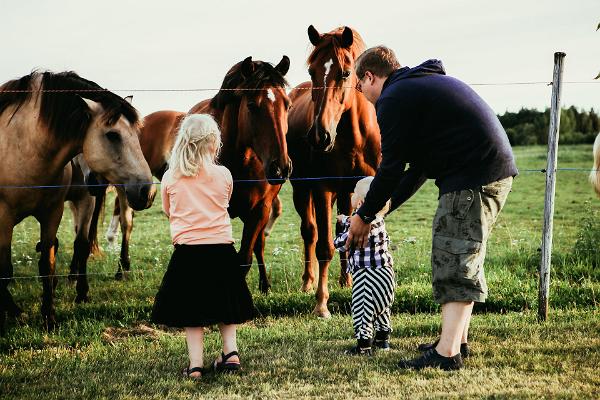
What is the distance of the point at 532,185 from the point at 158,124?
14.3 m

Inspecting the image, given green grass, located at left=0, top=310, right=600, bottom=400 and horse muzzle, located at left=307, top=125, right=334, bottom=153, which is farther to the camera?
horse muzzle, located at left=307, top=125, right=334, bottom=153

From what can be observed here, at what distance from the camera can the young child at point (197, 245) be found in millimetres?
4277

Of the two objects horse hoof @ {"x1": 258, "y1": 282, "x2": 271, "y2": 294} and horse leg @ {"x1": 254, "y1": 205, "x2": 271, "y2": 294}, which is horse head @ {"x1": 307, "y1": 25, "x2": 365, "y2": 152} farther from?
horse hoof @ {"x1": 258, "y1": 282, "x2": 271, "y2": 294}

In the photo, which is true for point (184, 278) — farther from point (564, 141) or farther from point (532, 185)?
point (564, 141)

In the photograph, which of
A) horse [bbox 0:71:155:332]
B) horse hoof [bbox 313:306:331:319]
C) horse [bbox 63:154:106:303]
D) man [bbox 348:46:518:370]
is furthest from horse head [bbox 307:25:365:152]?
horse [bbox 63:154:106:303]

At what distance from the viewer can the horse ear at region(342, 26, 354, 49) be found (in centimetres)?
621

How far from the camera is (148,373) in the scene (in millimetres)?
4477

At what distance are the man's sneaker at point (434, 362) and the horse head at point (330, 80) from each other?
7.57 feet

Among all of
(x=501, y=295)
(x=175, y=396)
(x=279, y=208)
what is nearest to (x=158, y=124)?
(x=279, y=208)

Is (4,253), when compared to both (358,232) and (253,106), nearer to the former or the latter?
(253,106)

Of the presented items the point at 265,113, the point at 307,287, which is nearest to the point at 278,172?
the point at 265,113

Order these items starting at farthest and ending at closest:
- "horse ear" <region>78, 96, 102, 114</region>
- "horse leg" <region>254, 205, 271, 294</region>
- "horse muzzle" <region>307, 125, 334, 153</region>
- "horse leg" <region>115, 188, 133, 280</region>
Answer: "horse leg" <region>115, 188, 133, 280</region> < "horse leg" <region>254, 205, 271, 294</region> < "horse muzzle" <region>307, 125, 334, 153</region> < "horse ear" <region>78, 96, 102, 114</region>

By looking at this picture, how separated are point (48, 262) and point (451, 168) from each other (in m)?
3.96

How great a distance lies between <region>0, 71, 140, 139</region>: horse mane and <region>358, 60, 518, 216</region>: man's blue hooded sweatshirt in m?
2.66
